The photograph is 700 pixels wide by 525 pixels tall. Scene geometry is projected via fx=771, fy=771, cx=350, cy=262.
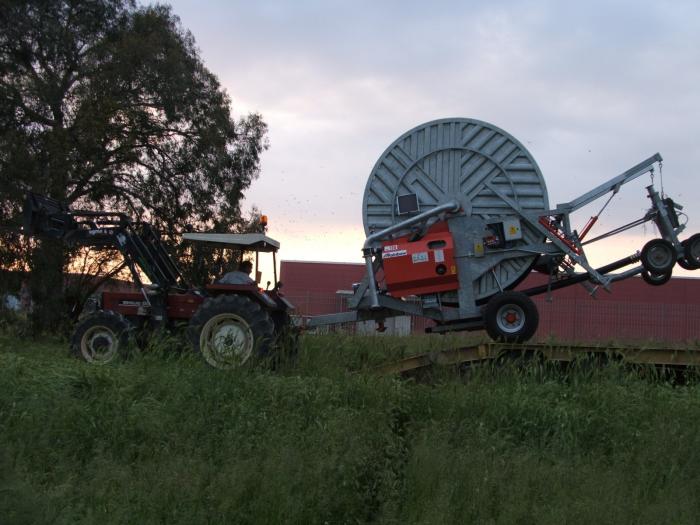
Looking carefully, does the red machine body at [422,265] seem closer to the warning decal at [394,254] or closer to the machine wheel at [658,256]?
the warning decal at [394,254]

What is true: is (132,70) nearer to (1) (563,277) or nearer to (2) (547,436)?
(1) (563,277)

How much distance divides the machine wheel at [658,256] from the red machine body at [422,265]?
8.92 feet

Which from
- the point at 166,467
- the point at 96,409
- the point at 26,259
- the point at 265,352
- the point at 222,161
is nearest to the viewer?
the point at 166,467

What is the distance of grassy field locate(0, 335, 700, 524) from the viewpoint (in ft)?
21.0

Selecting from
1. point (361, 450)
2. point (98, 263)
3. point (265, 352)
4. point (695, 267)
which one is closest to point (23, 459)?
point (361, 450)

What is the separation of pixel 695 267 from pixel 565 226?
191cm

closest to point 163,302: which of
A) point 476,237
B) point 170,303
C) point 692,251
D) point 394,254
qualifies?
point 170,303

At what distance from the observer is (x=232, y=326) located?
11.4 m

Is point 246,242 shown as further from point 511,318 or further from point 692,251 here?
point 692,251

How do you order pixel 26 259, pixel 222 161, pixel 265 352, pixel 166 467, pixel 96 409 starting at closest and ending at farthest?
pixel 166 467 → pixel 96 409 → pixel 265 352 → pixel 26 259 → pixel 222 161

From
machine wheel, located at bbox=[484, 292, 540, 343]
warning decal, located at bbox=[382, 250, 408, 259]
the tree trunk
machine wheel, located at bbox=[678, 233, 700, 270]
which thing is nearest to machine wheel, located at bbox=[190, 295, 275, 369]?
warning decal, located at bbox=[382, 250, 408, 259]

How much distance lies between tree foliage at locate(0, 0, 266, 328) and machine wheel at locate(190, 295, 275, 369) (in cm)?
1152

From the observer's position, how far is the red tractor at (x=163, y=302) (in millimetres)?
11258

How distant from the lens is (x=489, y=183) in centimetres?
1167
